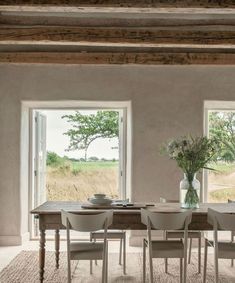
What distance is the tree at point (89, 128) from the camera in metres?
6.89

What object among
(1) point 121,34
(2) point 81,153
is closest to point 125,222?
(1) point 121,34

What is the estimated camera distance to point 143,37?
5.44 metres

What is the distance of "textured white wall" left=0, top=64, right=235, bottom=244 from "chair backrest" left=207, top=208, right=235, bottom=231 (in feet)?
7.62

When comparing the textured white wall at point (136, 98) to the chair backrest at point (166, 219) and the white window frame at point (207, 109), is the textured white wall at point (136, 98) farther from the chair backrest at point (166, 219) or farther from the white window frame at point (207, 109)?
the chair backrest at point (166, 219)

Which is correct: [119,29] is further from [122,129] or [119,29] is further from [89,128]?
[89,128]

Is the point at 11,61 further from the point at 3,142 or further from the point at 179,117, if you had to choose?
the point at 179,117

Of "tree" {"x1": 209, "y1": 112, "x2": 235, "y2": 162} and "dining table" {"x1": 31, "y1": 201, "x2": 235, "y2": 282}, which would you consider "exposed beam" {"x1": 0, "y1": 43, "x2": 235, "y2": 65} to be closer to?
"tree" {"x1": 209, "y1": 112, "x2": 235, "y2": 162}

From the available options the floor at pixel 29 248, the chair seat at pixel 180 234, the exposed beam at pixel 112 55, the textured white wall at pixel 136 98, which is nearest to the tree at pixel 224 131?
the textured white wall at pixel 136 98

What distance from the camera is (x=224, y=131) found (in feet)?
22.6

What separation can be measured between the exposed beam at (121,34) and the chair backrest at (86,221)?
236 cm

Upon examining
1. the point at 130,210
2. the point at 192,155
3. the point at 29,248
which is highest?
the point at 192,155

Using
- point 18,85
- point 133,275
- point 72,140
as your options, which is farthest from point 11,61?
point 133,275

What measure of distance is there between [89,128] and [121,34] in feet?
6.37

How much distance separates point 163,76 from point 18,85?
2.08 m
